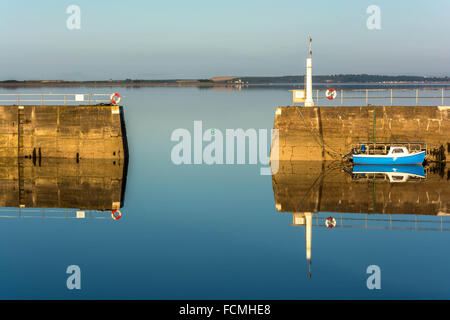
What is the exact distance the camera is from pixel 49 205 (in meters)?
25.8

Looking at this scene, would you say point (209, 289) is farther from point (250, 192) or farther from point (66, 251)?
point (250, 192)

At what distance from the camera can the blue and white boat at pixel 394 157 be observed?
34188mm

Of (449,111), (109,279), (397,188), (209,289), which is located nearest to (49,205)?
(109,279)

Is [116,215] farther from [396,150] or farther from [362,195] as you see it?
[396,150]

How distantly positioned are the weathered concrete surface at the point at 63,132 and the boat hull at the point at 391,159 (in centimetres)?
1268

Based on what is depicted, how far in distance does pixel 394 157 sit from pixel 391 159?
182mm

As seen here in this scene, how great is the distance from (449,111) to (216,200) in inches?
593

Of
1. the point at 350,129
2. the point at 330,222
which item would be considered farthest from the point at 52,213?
the point at 350,129

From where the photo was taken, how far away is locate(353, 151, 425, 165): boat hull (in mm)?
34188

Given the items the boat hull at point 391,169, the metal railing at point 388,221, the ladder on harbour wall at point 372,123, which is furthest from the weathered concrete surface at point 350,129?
the metal railing at point 388,221

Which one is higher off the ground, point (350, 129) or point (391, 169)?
point (350, 129)

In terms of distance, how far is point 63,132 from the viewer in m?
36.4

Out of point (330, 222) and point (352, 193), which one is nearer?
point (330, 222)

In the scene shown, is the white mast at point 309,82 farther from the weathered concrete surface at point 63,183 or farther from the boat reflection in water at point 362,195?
the weathered concrete surface at point 63,183
